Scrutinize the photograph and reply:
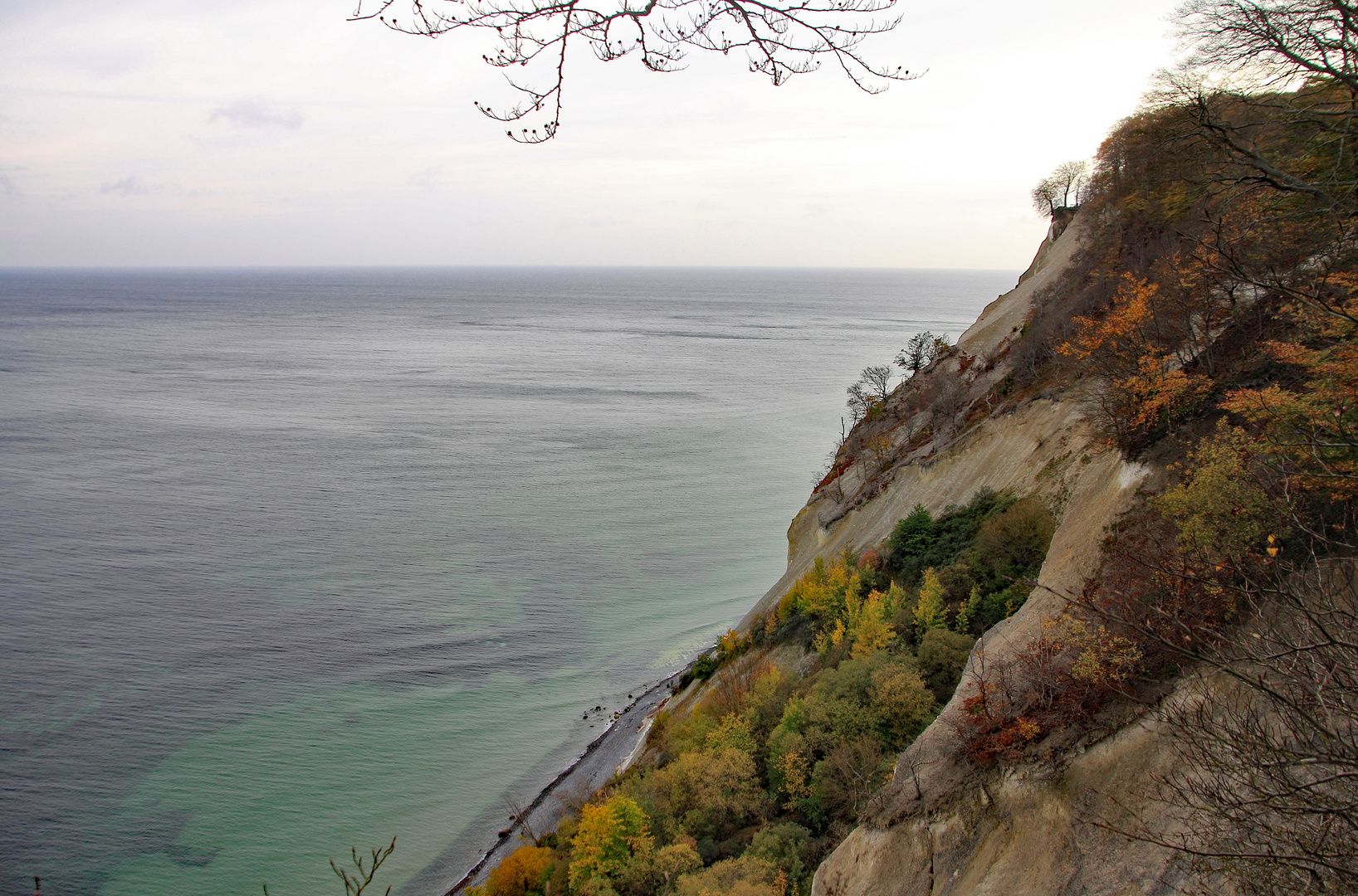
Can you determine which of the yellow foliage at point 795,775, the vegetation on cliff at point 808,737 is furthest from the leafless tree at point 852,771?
the yellow foliage at point 795,775

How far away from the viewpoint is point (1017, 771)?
13016 millimetres

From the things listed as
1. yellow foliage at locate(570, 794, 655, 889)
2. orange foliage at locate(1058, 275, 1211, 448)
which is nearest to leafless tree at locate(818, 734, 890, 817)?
yellow foliage at locate(570, 794, 655, 889)

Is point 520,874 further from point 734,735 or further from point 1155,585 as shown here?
point 1155,585

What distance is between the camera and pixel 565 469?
6119 centimetres

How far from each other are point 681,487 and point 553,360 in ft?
221

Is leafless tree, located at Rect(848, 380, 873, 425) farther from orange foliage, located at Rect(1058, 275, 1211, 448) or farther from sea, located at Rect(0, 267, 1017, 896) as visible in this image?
orange foliage, located at Rect(1058, 275, 1211, 448)

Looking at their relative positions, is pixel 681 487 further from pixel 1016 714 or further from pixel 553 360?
pixel 553 360

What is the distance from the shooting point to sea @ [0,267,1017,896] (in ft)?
88.8

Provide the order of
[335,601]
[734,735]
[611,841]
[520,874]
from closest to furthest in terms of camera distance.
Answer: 1. [611,841]
2. [520,874]
3. [734,735]
4. [335,601]

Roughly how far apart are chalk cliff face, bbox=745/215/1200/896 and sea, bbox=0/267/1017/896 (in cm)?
1305

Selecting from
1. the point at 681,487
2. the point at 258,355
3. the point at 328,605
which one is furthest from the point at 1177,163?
the point at 258,355

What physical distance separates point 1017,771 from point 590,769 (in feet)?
67.3

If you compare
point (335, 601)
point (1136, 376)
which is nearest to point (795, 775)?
point (1136, 376)

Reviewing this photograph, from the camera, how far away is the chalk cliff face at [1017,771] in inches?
450
